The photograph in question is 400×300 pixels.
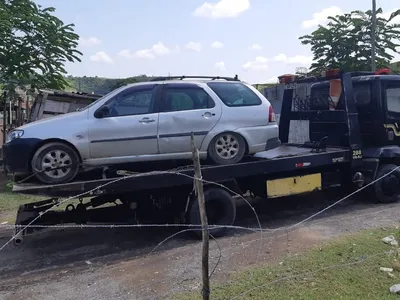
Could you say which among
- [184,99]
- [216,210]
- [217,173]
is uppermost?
[184,99]

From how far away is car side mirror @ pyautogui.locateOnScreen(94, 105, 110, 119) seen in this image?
6039 mm

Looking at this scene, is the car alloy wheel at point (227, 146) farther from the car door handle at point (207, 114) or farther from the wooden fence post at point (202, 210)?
the wooden fence post at point (202, 210)

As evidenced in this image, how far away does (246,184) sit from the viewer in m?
7.31

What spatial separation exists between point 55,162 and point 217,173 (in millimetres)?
2237

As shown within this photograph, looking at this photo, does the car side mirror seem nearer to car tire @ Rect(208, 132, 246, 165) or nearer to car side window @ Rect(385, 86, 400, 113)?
car tire @ Rect(208, 132, 246, 165)

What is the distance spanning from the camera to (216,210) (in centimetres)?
664

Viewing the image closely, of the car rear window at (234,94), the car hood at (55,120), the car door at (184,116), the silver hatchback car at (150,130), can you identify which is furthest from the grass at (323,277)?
the car hood at (55,120)

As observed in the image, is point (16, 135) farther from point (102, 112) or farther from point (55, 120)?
point (102, 112)

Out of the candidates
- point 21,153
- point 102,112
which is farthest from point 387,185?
Result: point 21,153

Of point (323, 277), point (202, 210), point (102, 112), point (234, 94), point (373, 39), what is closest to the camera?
point (202, 210)

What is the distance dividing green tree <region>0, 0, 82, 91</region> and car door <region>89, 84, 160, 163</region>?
7.25 m

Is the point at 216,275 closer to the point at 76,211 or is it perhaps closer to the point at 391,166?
the point at 76,211

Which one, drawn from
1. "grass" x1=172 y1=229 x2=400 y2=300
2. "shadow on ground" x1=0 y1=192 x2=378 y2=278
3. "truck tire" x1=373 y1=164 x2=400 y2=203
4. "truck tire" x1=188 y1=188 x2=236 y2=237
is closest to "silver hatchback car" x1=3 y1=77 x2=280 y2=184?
"truck tire" x1=188 y1=188 x2=236 y2=237

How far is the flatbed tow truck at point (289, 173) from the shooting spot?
19.8 feet
